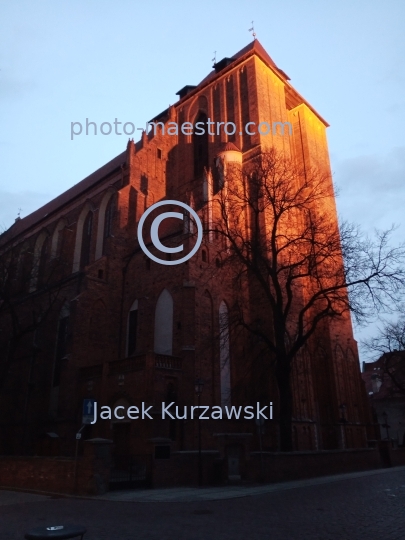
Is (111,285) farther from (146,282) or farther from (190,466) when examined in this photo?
(190,466)

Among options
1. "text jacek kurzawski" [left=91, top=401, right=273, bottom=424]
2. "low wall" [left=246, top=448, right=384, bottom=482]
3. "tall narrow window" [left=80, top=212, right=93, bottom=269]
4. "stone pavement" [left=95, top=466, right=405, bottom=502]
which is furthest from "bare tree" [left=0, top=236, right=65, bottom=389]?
"low wall" [left=246, top=448, right=384, bottom=482]

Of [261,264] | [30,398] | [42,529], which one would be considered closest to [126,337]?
[30,398]

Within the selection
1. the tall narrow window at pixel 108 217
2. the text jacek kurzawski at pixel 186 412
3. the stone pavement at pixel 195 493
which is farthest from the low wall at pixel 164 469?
the tall narrow window at pixel 108 217

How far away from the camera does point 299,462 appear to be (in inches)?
693

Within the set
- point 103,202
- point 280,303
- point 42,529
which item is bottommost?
point 42,529

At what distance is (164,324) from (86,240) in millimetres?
14111

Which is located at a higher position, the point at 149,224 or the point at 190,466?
the point at 149,224

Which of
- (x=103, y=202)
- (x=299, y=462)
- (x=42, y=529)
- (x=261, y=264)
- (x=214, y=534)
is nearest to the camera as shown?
(x=42, y=529)

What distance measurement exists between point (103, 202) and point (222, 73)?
13.9 meters

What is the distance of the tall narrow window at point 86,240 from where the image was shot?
3453 cm

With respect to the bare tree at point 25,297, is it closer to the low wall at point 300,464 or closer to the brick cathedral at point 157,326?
the brick cathedral at point 157,326

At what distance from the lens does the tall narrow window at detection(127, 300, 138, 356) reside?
1013 inches

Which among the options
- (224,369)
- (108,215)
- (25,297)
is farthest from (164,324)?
(108,215)

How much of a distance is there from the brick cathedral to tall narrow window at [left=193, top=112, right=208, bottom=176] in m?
0.11
